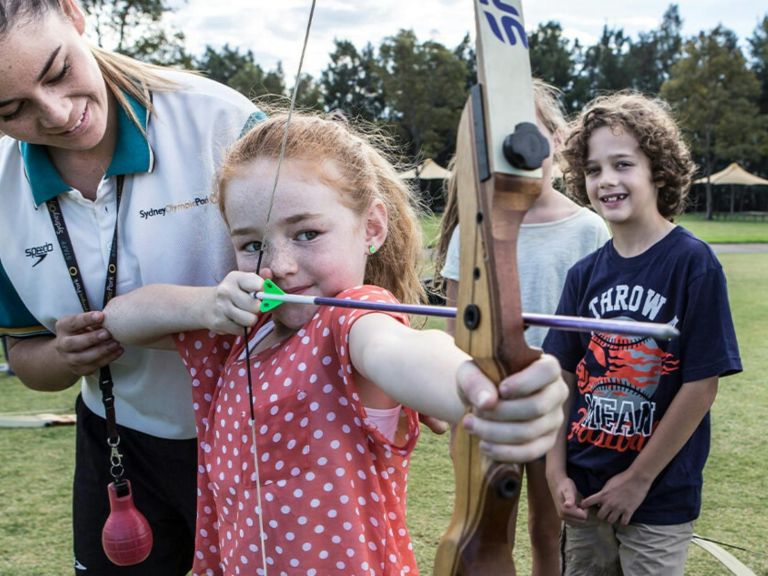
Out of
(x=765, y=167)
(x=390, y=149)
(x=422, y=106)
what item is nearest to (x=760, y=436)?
(x=390, y=149)

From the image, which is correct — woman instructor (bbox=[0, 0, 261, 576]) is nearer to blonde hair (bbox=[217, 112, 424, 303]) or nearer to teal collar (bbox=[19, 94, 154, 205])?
teal collar (bbox=[19, 94, 154, 205])

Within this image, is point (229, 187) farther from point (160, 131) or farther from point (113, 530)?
point (113, 530)

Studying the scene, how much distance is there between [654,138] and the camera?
2312 mm

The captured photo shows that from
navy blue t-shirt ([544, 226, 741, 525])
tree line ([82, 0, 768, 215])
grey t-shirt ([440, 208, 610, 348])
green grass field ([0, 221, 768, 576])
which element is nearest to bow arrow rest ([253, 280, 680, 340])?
navy blue t-shirt ([544, 226, 741, 525])

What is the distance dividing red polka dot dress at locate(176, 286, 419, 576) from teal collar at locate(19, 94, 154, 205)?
61 centimetres

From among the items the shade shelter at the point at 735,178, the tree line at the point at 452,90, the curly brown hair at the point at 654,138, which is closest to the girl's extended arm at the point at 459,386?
the curly brown hair at the point at 654,138

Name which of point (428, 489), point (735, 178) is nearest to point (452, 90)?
point (735, 178)

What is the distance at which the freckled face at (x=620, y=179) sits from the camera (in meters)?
2.27

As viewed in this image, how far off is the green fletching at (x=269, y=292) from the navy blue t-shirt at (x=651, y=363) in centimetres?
113

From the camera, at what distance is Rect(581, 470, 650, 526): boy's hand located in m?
2.08

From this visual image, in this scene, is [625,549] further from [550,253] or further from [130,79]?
[130,79]

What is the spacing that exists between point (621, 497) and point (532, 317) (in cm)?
136

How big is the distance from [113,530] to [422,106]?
34.4 metres

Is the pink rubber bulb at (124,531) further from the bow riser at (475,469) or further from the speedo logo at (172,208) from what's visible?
the bow riser at (475,469)
